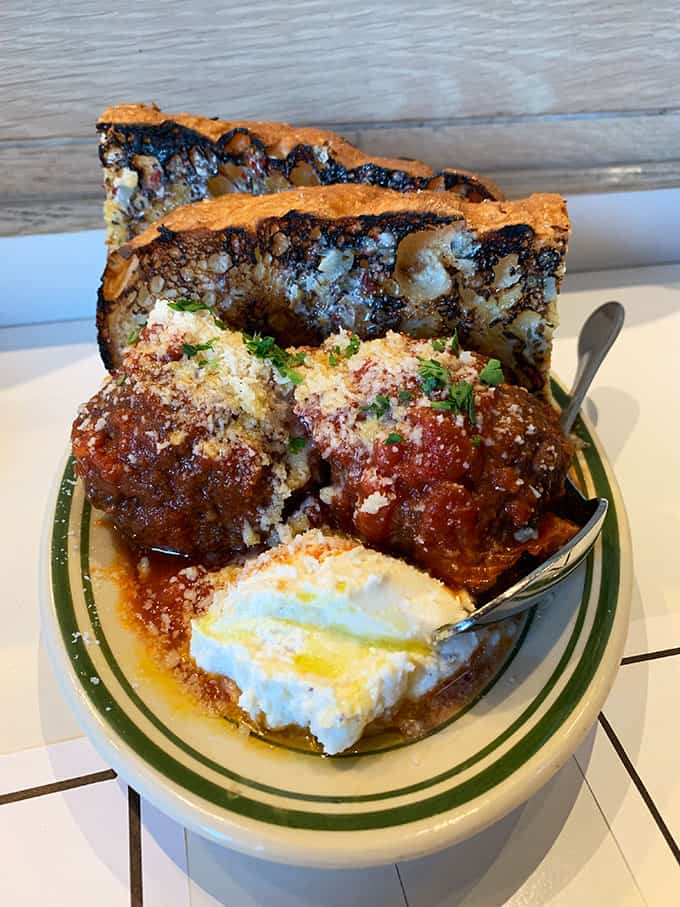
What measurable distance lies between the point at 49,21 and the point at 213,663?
1.65 m

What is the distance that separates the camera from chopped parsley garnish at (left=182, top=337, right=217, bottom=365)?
136 cm

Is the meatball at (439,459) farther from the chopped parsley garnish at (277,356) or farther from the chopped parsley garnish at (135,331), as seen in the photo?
the chopped parsley garnish at (135,331)

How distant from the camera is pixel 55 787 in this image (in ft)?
4.07

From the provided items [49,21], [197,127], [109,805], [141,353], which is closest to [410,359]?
[141,353]

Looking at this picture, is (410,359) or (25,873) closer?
(25,873)

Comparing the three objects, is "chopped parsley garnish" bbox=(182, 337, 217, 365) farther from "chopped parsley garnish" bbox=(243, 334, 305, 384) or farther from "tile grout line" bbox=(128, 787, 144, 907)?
"tile grout line" bbox=(128, 787, 144, 907)

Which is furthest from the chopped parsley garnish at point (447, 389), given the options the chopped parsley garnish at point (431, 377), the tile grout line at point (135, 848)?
the tile grout line at point (135, 848)

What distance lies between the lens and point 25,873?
1145 mm

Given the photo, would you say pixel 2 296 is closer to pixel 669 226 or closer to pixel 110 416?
pixel 110 416

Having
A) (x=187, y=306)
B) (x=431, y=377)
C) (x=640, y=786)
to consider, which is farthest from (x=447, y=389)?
(x=640, y=786)

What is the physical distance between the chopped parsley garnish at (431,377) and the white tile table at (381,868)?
27.1 inches

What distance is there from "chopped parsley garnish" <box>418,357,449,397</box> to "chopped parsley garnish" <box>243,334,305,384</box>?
9.4 inches

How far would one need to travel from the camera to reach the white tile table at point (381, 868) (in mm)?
1128

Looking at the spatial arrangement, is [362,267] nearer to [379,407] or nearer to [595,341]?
[379,407]
